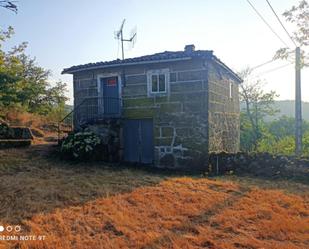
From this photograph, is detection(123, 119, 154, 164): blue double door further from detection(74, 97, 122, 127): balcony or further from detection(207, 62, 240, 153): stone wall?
detection(207, 62, 240, 153): stone wall

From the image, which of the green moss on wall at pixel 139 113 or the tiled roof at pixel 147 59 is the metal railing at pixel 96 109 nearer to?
the green moss on wall at pixel 139 113

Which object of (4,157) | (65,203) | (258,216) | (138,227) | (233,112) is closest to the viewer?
(138,227)

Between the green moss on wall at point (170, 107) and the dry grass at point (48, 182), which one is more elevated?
the green moss on wall at point (170, 107)

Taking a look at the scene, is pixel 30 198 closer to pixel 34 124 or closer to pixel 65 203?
pixel 65 203

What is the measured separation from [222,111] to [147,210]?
884 centimetres

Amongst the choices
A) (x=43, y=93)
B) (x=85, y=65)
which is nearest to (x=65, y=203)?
(x=85, y=65)

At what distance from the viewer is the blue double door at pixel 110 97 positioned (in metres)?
13.8

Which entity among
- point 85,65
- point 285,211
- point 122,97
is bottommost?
point 285,211

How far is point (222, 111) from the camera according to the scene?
14.4m

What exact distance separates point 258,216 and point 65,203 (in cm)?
419

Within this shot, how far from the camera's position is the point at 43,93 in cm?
2723

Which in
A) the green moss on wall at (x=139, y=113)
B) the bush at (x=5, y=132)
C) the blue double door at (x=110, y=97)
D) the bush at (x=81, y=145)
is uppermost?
the blue double door at (x=110, y=97)

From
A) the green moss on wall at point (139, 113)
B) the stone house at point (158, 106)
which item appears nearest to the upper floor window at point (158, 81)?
the stone house at point (158, 106)

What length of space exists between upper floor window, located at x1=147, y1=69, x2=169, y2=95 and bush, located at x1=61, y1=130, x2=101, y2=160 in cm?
310
